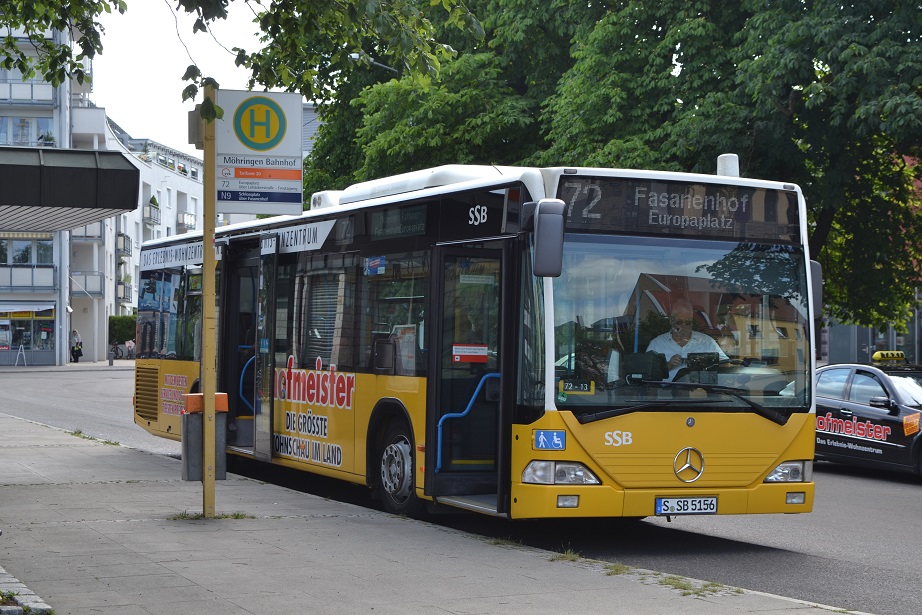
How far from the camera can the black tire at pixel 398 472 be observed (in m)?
11.4

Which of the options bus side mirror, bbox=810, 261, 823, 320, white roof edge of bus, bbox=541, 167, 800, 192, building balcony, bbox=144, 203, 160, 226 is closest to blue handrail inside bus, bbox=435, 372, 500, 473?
white roof edge of bus, bbox=541, 167, 800, 192

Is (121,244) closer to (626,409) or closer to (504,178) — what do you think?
(504,178)

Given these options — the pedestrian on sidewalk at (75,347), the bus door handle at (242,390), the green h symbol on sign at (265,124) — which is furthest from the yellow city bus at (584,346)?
the pedestrian on sidewalk at (75,347)

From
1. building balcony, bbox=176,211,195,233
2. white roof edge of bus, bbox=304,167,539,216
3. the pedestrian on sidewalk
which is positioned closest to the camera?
white roof edge of bus, bbox=304,167,539,216

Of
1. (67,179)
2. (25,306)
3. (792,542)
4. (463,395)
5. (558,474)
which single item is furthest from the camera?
(25,306)

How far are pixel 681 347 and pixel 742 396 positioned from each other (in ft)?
2.12

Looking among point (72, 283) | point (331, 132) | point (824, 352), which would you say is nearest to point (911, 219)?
point (331, 132)

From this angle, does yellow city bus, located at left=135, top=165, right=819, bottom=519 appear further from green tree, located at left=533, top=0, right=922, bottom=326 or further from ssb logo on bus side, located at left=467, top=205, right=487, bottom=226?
green tree, located at left=533, top=0, right=922, bottom=326

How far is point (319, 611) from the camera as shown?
282 inches

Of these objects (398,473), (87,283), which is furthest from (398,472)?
(87,283)

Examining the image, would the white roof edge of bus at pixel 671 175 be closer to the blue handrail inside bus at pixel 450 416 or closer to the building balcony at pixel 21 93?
the blue handrail inside bus at pixel 450 416

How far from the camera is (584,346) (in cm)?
977

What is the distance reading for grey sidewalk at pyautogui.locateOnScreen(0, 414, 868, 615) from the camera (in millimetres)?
7363

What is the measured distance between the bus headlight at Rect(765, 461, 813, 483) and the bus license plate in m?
0.54
